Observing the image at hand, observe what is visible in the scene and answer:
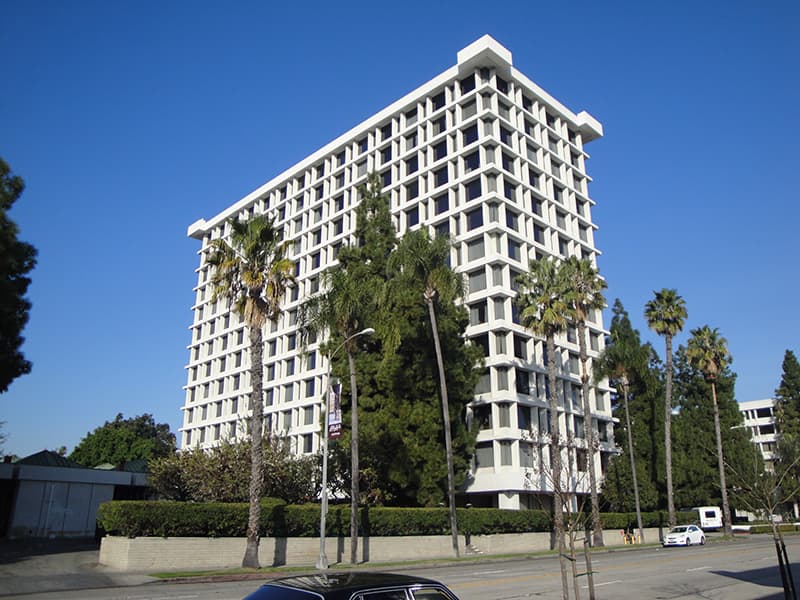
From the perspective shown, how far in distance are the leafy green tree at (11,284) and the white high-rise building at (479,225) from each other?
554 inches

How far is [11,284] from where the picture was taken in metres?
29.9

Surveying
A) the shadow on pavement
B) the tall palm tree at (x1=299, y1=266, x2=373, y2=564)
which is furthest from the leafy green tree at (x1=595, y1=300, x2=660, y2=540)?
the shadow on pavement

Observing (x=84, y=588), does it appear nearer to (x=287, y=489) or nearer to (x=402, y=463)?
(x=287, y=489)

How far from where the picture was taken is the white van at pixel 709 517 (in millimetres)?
60250

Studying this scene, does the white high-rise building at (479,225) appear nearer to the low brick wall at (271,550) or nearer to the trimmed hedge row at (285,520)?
the trimmed hedge row at (285,520)

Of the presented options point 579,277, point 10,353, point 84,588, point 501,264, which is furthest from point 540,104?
point 84,588

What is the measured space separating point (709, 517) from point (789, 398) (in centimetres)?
4379

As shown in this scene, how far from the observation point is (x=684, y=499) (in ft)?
198

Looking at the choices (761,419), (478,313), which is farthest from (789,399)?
(478,313)

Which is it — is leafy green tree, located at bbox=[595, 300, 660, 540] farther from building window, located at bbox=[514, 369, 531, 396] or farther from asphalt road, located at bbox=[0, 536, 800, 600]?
asphalt road, located at bbox=[0, 536, 800, 600]

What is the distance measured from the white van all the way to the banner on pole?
47.8 meters

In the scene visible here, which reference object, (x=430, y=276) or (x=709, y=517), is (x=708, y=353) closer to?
(x=709, y=517)

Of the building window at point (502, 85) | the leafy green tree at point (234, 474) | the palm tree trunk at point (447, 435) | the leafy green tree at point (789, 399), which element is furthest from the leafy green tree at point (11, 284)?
the leafy green tree at point (789, 399)

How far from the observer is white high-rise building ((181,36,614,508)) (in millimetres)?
50312
